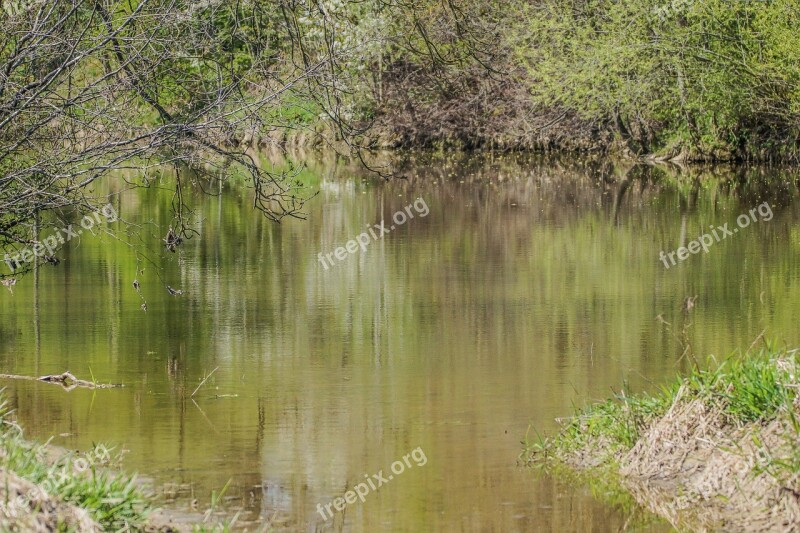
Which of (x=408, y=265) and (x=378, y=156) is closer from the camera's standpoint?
(x=408, y=265)

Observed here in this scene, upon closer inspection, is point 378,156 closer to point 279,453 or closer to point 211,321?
point 211,321

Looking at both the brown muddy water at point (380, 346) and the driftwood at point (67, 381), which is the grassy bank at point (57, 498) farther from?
the driftwood at point (67, 381)

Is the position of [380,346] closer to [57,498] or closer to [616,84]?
[57,498]

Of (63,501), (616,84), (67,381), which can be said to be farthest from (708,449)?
(616,84)

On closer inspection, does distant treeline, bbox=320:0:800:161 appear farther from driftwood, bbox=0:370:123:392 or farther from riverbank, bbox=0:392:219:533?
riverbank, bbox=0:392:219:533

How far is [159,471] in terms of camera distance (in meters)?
9.29

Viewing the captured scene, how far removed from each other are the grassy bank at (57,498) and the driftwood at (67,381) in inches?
158

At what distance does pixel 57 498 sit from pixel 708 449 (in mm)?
4046

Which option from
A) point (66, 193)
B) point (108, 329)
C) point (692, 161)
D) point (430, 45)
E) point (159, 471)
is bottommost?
point (159, 471)

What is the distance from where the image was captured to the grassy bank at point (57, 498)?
6020mm

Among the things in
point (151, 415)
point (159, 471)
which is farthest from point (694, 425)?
point (151, 415)

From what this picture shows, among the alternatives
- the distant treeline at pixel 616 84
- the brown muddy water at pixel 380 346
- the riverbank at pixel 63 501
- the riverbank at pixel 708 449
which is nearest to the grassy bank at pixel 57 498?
the riverbank at pixel 63 501

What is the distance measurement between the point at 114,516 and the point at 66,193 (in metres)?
4.02

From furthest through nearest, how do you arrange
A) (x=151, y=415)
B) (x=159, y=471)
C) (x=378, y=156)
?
(x=378, y=156) < (x=151, y=415) < (x=159, y=471)
